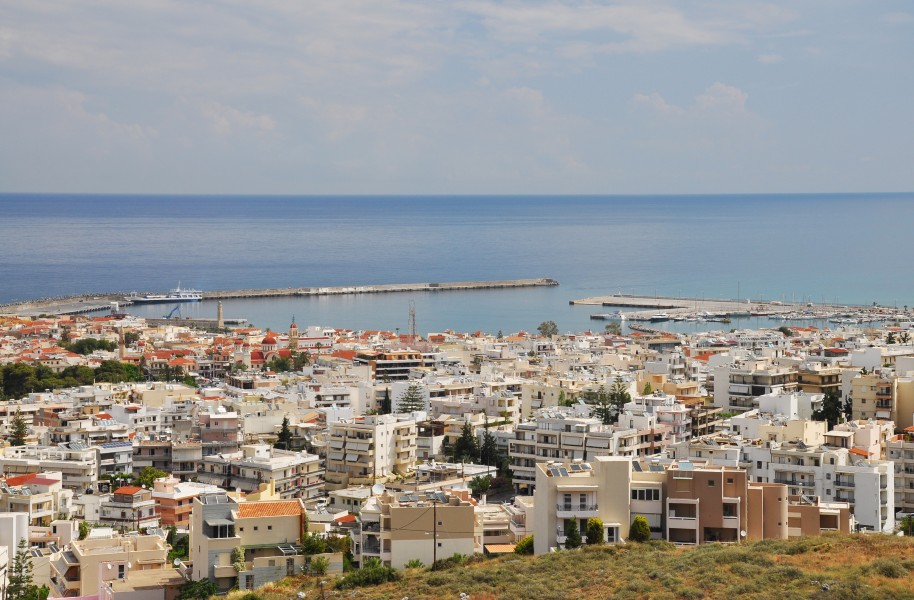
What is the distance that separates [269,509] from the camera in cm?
1429

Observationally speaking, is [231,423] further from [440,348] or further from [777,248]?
[777,248]

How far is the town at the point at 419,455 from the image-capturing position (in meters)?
14.1

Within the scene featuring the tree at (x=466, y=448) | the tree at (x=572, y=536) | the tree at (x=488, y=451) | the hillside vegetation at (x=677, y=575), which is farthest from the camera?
the tree at (x=466, y=448)

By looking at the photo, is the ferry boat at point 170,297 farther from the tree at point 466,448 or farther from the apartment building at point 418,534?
the apartment building at point 418,534

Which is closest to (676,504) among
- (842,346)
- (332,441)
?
(332,441)

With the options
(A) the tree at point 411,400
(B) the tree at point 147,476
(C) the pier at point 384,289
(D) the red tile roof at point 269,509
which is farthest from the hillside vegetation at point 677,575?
(C) the pier at point 384,289

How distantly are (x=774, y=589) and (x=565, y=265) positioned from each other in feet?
304

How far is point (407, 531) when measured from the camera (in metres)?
14.3

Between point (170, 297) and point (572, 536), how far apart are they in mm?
65502

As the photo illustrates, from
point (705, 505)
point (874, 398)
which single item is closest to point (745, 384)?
point (874, 398)

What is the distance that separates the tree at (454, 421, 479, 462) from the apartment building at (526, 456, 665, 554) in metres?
9.71

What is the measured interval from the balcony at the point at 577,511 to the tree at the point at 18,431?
14018 millimetres

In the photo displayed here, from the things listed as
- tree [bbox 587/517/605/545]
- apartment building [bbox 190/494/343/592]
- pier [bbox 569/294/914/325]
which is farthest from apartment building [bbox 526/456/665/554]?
pier [bbox 569/294/914/325]

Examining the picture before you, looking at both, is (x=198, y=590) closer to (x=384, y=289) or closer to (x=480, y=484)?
(x=480, y=484)
